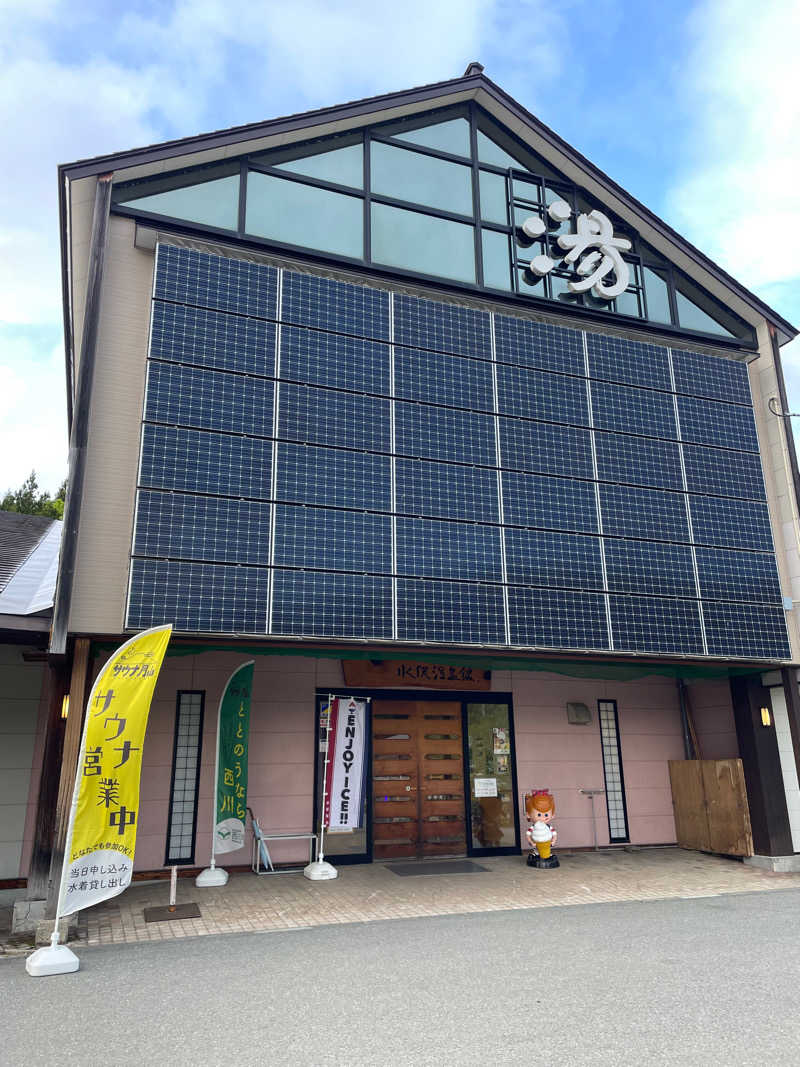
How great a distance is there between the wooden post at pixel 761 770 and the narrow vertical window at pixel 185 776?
956 centimetres

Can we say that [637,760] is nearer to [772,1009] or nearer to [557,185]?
[772,1009]

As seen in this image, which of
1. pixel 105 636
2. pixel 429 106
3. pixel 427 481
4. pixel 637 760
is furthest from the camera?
pixel 637 760

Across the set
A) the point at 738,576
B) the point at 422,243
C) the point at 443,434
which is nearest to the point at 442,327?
the point at 422,243

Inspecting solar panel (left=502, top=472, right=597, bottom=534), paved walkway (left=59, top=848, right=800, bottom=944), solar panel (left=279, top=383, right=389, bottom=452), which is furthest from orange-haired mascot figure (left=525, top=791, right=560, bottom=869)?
solar panel (left=279, top=383, right=389, bottom=452)

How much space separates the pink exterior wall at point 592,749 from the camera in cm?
1391

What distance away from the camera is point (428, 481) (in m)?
11.0

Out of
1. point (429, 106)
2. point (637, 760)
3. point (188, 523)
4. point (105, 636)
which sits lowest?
point (637, 760)

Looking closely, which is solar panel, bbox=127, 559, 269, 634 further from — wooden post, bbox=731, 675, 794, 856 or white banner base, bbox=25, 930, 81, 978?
wooden post, bbox=731, 675, 794, 856

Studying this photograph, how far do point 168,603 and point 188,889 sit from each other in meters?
4.46

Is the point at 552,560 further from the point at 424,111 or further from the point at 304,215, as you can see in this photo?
the point at 424,111

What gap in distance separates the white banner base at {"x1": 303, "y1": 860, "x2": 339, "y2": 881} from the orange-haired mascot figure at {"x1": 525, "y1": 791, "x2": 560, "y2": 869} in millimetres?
3413

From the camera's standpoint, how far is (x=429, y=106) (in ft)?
43.9

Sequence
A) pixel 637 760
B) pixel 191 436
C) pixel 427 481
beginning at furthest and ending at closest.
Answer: pixel 637 760 → pixel 427 481 → pixel 191 436

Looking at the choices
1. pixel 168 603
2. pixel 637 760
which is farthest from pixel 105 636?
pixel 637 760
